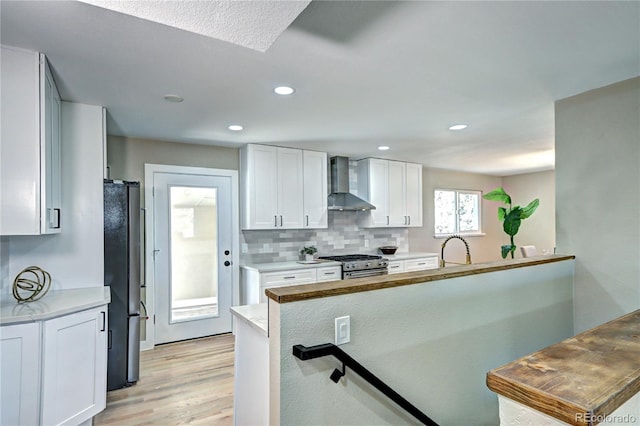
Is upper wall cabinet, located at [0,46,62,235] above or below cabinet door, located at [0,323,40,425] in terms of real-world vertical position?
above

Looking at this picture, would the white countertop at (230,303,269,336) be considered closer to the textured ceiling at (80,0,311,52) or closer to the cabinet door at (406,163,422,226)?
the textured ceiling at (80,0,311,52)

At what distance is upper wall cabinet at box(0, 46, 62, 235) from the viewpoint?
2.02 m

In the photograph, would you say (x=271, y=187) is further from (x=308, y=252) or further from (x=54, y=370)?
(x=54, y=370)

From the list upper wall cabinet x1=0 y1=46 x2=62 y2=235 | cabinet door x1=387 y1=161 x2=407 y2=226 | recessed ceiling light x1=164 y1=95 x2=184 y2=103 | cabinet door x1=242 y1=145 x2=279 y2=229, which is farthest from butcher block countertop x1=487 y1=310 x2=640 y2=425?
cabinet door x1=387 y1=161 x2=407 y2=226

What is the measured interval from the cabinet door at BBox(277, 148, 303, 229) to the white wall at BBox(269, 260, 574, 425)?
2.89 metres

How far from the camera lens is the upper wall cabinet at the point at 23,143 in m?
2.02

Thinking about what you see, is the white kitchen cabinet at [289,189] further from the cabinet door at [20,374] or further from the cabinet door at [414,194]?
the cabinet door at [20,374]

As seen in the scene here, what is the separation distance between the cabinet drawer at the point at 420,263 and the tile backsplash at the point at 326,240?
2.03ft

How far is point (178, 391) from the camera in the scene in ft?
9.76

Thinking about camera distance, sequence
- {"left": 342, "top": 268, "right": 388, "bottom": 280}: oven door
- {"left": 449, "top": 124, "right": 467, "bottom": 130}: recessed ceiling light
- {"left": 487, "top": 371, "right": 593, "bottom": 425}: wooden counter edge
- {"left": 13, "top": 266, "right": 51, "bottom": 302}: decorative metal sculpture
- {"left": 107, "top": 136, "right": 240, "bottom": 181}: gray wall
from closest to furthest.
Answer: {"left": 487, "top": 371, "right": 593, "bottom": 425}: wooden counter edge
{"left": 13, "top": 266, "right": 51, "bottom": 302}: decorative metal sculpture
{"left": 449, "top": 124, "right": 467, "bottom": 130}: recessed ceiling light
{"left": 107, "top": 136, "right": 240, "bottom": 181}: gray wall
{"left": 342, "top": 268, "right": 388, "bottom": 280}: oven door

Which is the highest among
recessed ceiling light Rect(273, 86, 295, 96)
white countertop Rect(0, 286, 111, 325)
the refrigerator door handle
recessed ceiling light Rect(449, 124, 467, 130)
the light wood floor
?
recessed ceiling light Rect(449, 124, 467, 130)

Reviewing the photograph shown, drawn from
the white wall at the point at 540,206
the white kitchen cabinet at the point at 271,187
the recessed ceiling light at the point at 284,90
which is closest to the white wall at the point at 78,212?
the recessed ceiling light at the point at 284,90

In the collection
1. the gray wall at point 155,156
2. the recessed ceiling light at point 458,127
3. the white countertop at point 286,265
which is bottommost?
the white countertop at point 286,265

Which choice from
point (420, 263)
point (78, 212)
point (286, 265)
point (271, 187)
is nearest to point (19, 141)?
point (78, 212)
